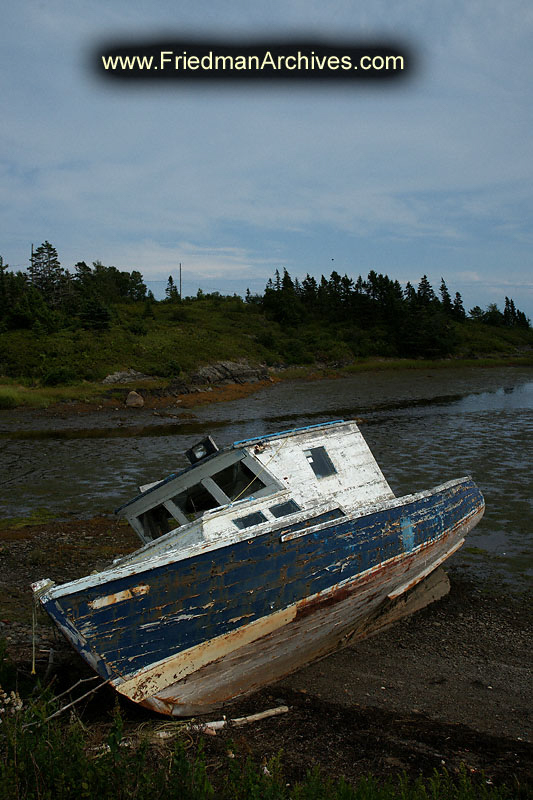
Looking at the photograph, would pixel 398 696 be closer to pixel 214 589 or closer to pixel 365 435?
pixel 214 589

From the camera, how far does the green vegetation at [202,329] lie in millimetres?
42438

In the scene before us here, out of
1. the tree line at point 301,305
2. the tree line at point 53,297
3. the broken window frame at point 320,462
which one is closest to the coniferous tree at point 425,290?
the tree line at point 301,305

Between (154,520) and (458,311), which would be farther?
(458,311)

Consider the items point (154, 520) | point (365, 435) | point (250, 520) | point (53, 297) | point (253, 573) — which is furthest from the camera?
point (53, 297)

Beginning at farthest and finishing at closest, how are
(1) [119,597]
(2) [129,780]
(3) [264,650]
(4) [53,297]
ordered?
(4) [53,297], (3) [264,650], (1) [119,597], (2) [129,780]

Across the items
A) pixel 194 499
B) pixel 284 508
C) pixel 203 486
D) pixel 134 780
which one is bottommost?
pixel 134 780

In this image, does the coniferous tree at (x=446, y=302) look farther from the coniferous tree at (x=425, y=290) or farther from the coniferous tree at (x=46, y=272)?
the coniferous tree at (x=46, y=272)

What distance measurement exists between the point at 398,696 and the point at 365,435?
18964mm

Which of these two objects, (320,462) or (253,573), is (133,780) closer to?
(253,573)

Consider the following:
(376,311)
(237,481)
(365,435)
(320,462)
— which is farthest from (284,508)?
(376,311)

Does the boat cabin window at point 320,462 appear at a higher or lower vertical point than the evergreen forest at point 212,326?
lower

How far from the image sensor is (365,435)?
25422mm

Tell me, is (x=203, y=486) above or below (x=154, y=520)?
above

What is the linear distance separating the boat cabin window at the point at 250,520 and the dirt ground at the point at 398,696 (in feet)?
6.50
